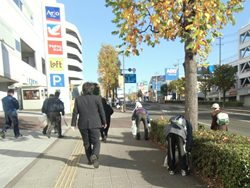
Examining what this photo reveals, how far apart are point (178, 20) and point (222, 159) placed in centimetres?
297

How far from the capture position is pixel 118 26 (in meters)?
6.68

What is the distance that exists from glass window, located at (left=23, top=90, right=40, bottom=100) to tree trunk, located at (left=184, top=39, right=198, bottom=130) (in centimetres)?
3463

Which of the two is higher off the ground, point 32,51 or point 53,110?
point 32,51

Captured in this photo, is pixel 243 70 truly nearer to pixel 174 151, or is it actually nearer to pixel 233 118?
pixel 233 118

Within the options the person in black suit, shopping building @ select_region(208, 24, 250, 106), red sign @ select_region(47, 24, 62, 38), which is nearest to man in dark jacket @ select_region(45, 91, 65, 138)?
the person in black suit

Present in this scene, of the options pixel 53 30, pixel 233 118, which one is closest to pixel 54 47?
pixel 53 30

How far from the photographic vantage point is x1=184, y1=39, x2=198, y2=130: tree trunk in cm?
742

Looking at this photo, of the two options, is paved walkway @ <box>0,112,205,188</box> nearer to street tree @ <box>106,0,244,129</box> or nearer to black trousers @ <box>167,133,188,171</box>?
black trousers @ <box>167,133,188,171</box>

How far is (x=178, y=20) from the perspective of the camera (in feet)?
21.3

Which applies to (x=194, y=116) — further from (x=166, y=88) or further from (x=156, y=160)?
(x=166, y=88)

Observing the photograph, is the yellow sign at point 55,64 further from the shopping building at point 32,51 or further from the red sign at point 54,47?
the red sign at point 54,47

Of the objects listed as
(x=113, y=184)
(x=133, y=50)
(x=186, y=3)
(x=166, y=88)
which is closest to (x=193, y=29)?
(x=186, y=3)

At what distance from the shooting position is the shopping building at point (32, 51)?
66.9ft

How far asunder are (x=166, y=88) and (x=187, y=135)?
101165 mm
